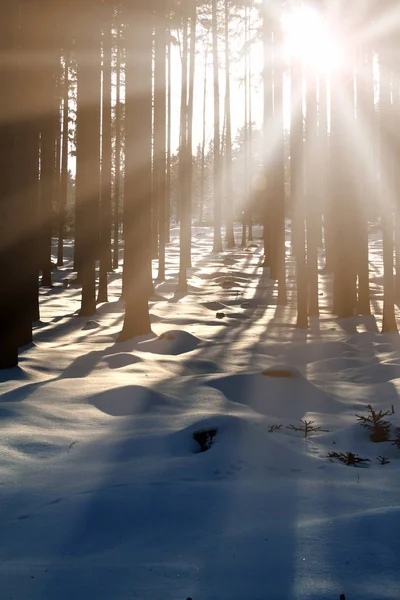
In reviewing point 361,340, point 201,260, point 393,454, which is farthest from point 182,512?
point 201,260

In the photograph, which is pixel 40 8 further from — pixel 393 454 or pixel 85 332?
pixel 393 454

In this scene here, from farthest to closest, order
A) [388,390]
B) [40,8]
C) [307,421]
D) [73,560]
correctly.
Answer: [40,8], [388,390], [307,421], [73,560]

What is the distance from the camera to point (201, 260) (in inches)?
1261

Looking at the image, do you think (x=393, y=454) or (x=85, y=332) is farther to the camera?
(x=85, y=332)

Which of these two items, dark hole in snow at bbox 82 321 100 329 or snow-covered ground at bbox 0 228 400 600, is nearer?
snow-covered ground at bbox 0 228 400 600

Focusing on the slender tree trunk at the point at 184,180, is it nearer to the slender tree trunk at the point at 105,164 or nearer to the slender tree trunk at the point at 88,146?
the slender tree trunk at the point at 105,164

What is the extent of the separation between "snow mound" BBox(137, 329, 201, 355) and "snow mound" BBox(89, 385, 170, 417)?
8.73 feet

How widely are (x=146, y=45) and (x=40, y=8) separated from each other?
5.47 ft

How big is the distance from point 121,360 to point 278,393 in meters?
2.23

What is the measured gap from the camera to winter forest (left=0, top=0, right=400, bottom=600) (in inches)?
114

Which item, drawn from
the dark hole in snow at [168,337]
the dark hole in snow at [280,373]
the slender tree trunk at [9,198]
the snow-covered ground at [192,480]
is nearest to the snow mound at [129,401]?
the snow-covered ground at [192,480]

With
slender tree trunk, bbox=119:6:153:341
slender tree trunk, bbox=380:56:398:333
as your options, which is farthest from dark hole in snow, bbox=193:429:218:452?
slender tree trunk, bbox=380:56:398:333

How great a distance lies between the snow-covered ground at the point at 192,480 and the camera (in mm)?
2723

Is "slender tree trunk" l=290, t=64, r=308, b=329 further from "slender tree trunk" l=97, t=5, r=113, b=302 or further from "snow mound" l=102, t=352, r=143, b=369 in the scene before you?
"snow mound" l=102, t=352, r=143, b=369
